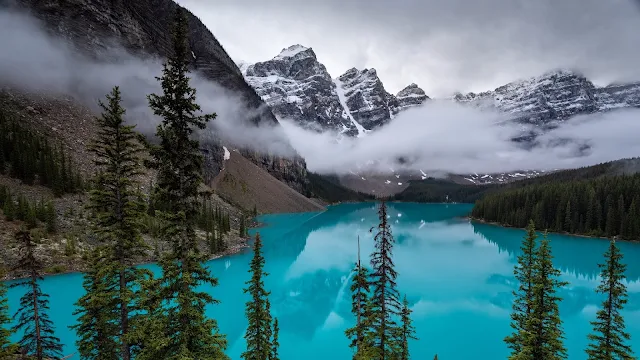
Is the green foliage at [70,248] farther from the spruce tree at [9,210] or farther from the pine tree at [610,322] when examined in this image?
the pine tree at [610,322]

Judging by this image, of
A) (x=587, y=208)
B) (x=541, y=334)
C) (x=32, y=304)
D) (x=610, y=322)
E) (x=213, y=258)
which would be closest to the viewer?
(x=541, y=334)

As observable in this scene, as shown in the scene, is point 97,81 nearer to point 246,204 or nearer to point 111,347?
point 246,204

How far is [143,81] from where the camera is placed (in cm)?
12588

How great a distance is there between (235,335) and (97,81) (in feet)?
357

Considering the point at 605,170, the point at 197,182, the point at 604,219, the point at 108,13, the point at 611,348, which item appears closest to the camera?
the point at 197,182

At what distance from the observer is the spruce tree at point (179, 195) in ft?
33.7

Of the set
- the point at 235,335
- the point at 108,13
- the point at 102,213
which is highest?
the point at 108,13

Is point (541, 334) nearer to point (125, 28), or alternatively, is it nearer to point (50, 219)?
point (50, 219)

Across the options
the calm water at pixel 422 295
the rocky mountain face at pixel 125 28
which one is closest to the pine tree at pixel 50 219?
the calm water at pixel 422 295

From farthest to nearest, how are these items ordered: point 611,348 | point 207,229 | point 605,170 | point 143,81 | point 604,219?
point 605,170 < point 143,81 < point 604,219 < point 207,229 < point 611,348

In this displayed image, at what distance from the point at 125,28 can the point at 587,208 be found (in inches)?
6359

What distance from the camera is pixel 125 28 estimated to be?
122875 millimetres

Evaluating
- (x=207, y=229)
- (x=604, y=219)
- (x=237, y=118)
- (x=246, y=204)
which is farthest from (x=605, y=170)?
(x=237, y=118)

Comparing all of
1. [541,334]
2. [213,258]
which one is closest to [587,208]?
[213,258]
